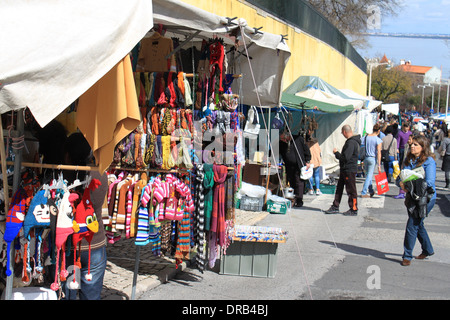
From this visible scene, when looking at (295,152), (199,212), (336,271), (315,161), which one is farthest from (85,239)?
(315,161)

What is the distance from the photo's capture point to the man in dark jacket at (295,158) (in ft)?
38.7

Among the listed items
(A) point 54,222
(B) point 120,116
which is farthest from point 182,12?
(A) point 54,222

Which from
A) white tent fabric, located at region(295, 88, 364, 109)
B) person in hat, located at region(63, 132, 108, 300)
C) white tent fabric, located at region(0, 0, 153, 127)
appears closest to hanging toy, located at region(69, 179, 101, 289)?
person in hat, located at region(63, 132, 108, 300)

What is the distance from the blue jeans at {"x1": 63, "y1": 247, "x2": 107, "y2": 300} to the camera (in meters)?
4.31

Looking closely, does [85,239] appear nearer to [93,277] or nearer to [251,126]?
[93,277]

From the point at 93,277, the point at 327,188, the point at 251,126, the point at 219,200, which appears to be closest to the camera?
the point at 93,277

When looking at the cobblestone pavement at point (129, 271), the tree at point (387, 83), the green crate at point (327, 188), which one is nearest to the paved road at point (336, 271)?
the cobblestone pavement at point (129, 271)

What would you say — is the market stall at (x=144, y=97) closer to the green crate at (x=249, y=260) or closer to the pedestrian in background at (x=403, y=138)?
the green crate at (x=249, y=260)

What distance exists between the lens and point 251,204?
1117cm

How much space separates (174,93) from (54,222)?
2282 millimetres

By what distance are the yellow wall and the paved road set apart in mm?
5074

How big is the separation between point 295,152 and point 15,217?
856 cm

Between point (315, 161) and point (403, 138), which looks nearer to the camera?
point (315, 161)

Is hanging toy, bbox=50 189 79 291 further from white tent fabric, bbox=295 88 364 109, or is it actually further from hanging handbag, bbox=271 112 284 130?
white tent fabric, bbox=295 88 364 109
